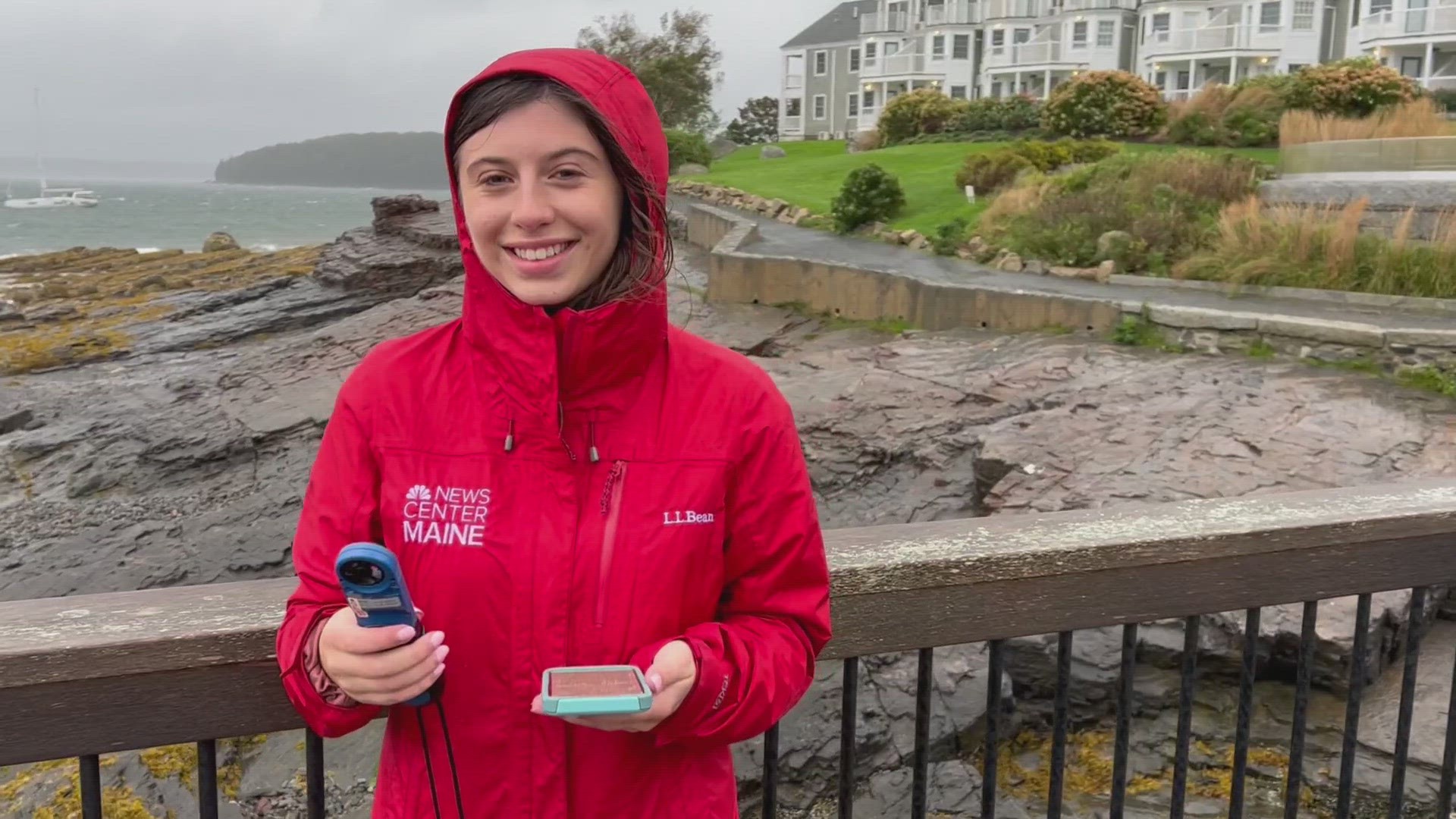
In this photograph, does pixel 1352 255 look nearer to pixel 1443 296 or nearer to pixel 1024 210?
pixel 1443 296

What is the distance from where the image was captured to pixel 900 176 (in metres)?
26.1

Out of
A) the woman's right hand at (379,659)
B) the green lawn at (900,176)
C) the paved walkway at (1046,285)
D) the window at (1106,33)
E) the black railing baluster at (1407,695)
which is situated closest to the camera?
the woman's right hand at (379,659)

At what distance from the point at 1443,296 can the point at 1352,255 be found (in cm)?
114

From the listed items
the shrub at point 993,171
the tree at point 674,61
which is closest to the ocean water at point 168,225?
the tree at point 674,61

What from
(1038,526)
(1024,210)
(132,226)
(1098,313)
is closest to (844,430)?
(1098,313)

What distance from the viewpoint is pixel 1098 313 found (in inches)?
509

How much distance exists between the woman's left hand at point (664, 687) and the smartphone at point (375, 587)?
0.21m

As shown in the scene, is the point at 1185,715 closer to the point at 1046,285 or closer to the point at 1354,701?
the point at 1354,701

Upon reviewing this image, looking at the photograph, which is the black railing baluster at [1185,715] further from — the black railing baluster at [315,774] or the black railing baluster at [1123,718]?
the black railing baluster at [315,774]

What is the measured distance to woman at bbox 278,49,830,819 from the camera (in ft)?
5.35

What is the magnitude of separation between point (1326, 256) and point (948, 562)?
44.2 ft

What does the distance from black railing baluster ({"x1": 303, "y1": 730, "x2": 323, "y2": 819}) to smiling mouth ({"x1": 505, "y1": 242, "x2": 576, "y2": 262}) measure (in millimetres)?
887

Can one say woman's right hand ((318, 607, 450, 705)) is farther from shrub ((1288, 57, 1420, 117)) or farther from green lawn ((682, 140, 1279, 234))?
shrub ((1288, 57, 1420, 117))

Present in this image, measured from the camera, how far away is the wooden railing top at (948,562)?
1.74 metres
